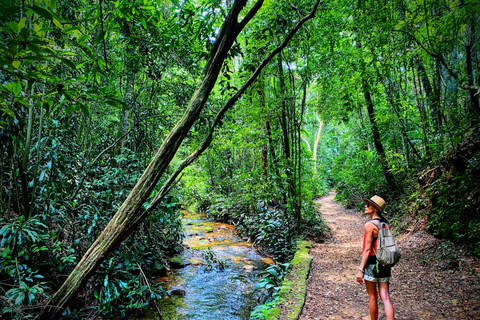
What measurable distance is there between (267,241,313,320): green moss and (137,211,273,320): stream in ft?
2.82

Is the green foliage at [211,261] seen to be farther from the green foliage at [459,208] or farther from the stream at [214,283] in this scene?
the green foliage at [459,208]

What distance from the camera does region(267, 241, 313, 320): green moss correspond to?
3.42 m

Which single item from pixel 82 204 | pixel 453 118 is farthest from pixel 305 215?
pixel 82 204

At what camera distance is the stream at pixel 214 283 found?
177 inches

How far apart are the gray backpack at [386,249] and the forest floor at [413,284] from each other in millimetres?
1182

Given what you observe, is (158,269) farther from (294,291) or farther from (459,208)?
(459,208)

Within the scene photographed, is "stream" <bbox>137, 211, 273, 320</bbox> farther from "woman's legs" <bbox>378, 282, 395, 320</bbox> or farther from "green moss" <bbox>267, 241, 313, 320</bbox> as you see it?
"woman's legs" <bbox>378, 282, 395, 320</bbox>

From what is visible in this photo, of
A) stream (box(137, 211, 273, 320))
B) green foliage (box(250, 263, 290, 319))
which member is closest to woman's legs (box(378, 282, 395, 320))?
green foliage (box(250, 263, 290, 319))

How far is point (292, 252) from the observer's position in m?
6.68

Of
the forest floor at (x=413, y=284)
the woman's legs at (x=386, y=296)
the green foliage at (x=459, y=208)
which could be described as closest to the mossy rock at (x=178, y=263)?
the forest floor at (x=413, y=284)

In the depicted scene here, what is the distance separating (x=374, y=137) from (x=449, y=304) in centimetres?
822

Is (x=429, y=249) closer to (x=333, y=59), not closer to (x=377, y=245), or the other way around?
(x=377, y=245)

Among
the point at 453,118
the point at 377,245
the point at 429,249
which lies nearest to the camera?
the point at 377,245

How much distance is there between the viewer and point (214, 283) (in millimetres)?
5699
